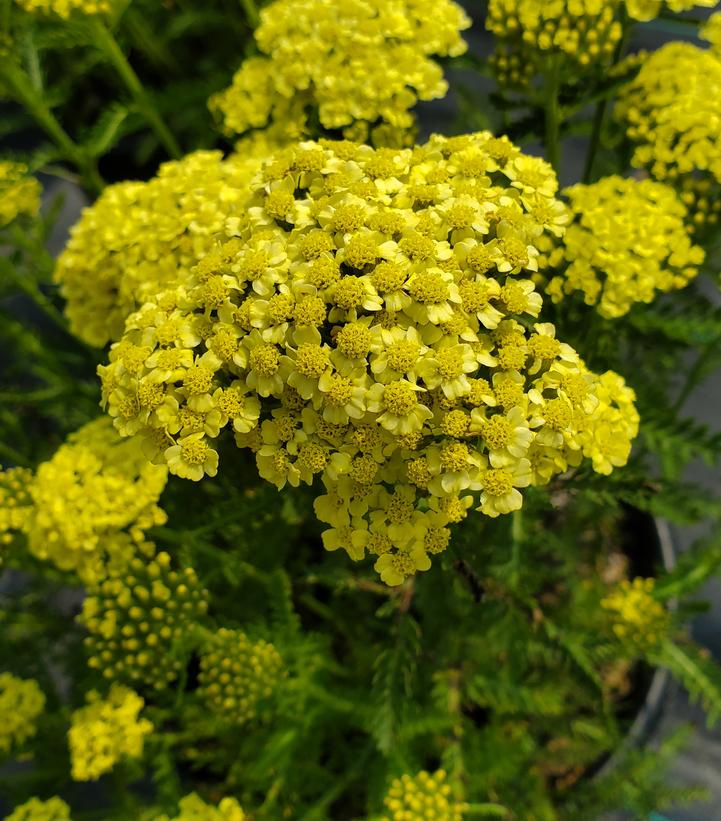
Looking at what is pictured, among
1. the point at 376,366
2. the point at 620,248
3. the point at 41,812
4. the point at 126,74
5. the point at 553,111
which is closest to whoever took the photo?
the point at 376,366

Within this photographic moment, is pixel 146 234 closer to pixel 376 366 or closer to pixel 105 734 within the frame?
pixel 376 366

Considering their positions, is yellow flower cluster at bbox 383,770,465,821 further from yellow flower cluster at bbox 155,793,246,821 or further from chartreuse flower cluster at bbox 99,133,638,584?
chartreuse flower cluster at bbox 99,133,638,584

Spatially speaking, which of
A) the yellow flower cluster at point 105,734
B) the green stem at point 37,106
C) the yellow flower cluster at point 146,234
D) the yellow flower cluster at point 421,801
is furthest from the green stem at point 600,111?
the yellow flower cluster at point 105,734

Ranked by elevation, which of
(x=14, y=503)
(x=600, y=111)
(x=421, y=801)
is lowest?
(x=421, y=801)

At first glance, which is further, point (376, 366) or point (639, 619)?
point (639, 619)

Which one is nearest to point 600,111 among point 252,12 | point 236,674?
point 252,12

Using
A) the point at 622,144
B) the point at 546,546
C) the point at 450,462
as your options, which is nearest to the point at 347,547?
the point at 450,462

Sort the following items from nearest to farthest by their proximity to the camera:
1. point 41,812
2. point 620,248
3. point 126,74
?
point 620,248 < point 41,812 < point 126,74

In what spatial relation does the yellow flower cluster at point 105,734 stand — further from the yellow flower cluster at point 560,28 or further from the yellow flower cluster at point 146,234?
the yellow flower cluster at point 560,28
